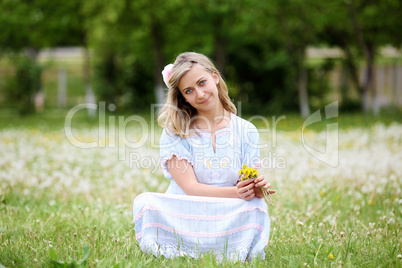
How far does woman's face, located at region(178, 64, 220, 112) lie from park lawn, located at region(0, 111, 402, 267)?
45.0 inches

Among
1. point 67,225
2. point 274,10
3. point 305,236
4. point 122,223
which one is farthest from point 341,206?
point 274,10

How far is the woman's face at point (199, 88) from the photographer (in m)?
3.41

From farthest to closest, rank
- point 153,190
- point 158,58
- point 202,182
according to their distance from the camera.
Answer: point 158,58 → point 153,190 → point 202,182

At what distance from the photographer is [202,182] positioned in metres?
3.48

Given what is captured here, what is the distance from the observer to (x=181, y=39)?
21.2 m

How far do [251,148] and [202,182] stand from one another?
47 centimetres

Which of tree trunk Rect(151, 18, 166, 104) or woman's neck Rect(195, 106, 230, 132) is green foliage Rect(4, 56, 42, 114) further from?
woman's neck Rect(195, 106, 230, 132)

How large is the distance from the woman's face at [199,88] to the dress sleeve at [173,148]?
296 millimetres

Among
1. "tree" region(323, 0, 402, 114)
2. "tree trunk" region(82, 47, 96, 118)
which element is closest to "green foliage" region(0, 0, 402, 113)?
"tree" region(323, 0, 402, 114)

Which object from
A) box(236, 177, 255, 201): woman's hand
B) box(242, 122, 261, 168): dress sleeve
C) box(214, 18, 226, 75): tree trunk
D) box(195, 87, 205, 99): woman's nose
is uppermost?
box(214, 18, 226, 75): tree trunk

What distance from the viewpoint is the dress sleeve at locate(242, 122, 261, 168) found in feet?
11.6

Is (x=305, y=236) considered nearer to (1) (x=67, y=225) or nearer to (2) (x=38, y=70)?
(1) (x=67, y=225)

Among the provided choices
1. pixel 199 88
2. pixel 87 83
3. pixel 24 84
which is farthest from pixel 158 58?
pixel 199 88

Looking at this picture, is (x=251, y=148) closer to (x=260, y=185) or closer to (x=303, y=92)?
(x=260, y=185)
